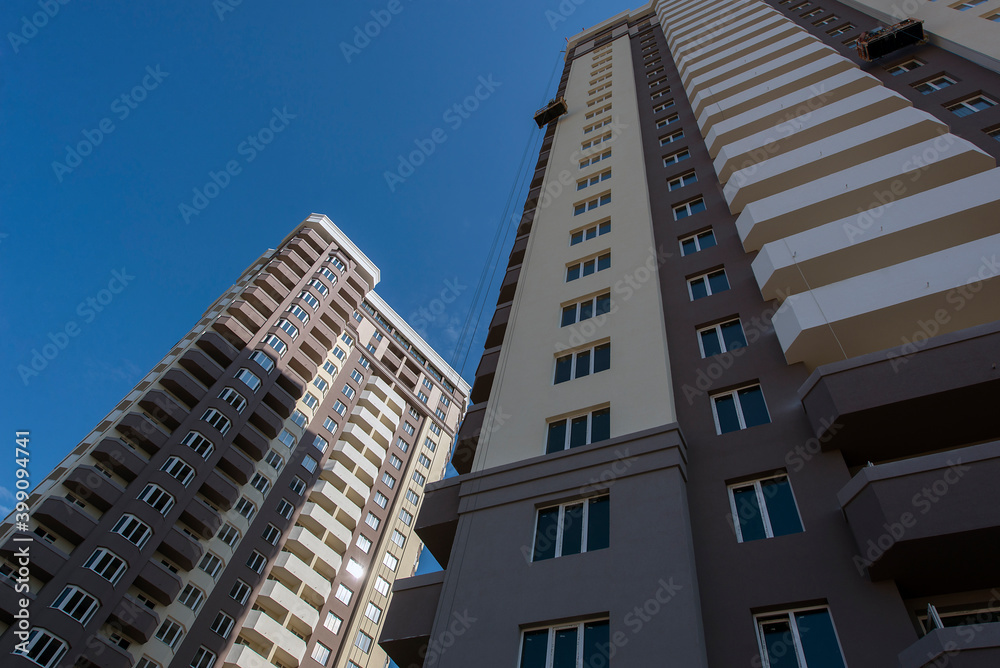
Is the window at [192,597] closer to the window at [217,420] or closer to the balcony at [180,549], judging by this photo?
the balcony at [180,549]

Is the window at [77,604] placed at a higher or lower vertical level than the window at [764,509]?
higher

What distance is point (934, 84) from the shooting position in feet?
79.6

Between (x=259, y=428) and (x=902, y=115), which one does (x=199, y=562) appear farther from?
(x=902, y=115)

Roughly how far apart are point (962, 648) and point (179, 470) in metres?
40.8

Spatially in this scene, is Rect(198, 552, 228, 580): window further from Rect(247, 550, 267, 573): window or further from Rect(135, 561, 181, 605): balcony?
Rect(135, 561, 181, 605): balcony

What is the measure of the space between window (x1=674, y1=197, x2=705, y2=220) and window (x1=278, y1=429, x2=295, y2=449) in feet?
118

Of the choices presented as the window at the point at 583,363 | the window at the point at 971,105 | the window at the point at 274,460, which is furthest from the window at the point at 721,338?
the window at the point at 274,460

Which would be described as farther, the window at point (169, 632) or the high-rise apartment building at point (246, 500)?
the window at point (169, 632)

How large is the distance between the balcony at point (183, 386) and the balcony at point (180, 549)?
384 inches

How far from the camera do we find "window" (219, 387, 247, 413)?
43.2m

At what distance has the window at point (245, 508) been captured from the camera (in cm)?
4125

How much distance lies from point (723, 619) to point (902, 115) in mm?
17681

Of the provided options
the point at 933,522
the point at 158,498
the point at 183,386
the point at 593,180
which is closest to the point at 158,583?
the point at 158,498

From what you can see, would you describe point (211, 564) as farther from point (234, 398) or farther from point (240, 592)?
point (234, 398)
